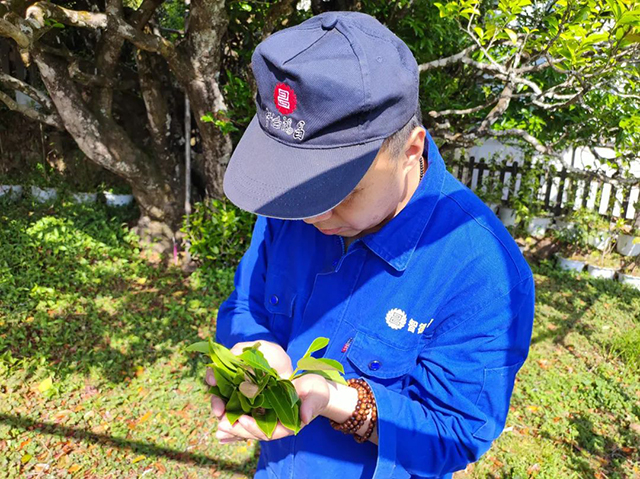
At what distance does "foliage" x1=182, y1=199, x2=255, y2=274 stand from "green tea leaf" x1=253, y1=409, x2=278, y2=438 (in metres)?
4.28

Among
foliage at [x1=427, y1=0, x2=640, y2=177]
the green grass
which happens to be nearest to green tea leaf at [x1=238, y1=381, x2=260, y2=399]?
the green grass

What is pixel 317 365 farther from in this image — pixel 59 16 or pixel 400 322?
pixel 59 16

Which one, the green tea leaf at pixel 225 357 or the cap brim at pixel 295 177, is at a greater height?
the cap brim at pixel 295 177

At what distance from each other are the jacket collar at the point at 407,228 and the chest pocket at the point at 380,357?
22 cm

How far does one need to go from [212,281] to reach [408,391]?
177 inches

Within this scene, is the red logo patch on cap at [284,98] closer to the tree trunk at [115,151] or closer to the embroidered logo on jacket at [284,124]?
the embroidered logo on jacket at [284,124]

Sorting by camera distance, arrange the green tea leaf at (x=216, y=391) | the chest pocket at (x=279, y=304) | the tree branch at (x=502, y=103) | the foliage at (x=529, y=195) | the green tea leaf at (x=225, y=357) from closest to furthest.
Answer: the green tea leaf at (x=225, y=357)
the green tea leaf at (x=216, y=391)
the chest pocket at (x=279, y=304)
the tree branch at (x=502, y=103)
the foliage at (x=529, y=195)

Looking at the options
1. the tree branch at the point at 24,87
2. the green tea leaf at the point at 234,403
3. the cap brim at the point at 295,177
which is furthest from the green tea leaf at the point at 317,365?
the tree branch at the point at 24,87

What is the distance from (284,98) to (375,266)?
52 cm

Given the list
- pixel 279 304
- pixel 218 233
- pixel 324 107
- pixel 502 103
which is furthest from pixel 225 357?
pixel 218 233

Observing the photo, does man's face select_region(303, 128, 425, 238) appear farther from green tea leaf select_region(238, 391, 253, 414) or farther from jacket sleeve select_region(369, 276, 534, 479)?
green tea leaf select_region(238, 391, 253, 414)

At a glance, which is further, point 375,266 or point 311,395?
point 375,266

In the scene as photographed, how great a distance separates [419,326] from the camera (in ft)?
4.11

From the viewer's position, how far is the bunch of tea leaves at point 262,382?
1.13m
